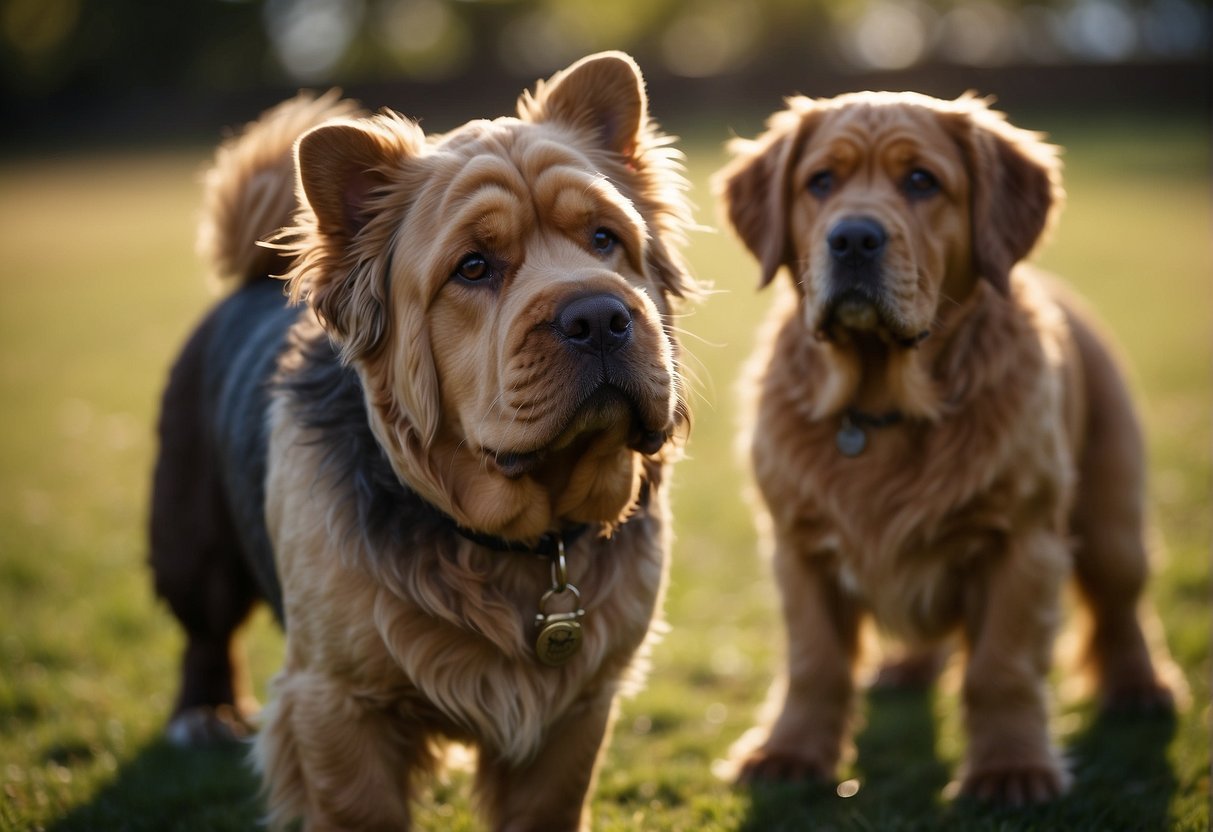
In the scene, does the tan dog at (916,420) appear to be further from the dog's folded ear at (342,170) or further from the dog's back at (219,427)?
the dog's back at (219,427)

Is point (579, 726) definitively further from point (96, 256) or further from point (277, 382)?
point (96, 256)

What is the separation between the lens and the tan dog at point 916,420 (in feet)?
14.3

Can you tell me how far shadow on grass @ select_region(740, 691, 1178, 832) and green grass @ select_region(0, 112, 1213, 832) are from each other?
0.5 inches

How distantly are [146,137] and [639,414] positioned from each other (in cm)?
5193

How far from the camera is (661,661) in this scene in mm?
5926

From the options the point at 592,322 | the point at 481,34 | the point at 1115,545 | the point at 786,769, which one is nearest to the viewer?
the point at 592,322

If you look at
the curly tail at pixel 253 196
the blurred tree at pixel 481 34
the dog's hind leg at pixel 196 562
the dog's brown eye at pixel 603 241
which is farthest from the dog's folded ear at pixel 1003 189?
the blurred tree at pixel 481 34

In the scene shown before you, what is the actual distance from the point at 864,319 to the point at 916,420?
1.73 feet

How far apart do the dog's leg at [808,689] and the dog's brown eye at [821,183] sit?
4.83 feet

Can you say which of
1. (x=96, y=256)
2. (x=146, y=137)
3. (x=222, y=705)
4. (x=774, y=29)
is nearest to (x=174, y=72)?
(x=146, y=137)

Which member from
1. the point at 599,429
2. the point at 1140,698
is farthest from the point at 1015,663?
the point at 599,429

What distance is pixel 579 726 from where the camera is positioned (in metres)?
3.78

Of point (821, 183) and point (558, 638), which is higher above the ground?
point (821, 183)

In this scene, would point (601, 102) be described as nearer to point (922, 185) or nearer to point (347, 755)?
point (922, 185)
